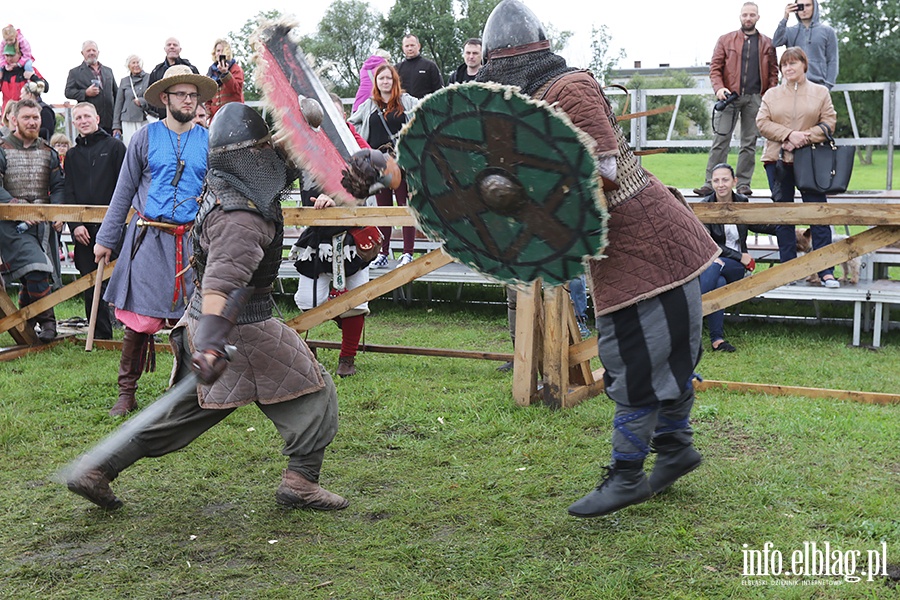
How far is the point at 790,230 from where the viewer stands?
292 inches

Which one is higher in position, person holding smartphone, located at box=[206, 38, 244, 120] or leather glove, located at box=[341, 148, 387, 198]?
person holding smartphone, located at box=[206, 38, 244, 120]

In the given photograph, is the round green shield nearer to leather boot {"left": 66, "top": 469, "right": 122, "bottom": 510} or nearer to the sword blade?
the sword blade

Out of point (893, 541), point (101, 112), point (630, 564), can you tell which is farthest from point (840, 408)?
point (101, 112)

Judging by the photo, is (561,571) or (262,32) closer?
(561,571)

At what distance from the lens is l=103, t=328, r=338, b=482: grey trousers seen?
12.1 ft

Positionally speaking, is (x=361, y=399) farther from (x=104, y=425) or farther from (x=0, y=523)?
(x=0, y=523)

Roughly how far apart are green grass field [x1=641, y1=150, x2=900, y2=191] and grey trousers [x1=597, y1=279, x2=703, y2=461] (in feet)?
44.0

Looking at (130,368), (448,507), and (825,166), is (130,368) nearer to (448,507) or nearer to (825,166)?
(448,507)

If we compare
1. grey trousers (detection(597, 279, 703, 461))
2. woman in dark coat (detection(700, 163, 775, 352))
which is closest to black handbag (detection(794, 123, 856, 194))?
woman in dark coat (detection(700, 163, 775, 352))

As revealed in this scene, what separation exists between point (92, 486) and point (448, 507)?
1.44m

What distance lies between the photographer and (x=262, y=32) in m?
3.66

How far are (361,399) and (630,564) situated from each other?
2592 millimetres

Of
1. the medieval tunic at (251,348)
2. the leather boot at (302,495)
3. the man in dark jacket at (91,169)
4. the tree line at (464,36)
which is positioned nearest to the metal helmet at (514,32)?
the medieval tunic at (251,348)

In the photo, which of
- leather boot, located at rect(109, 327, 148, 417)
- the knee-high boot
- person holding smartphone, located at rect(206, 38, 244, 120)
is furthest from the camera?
leather boot, located at rect(109, 327, 148, 417)
